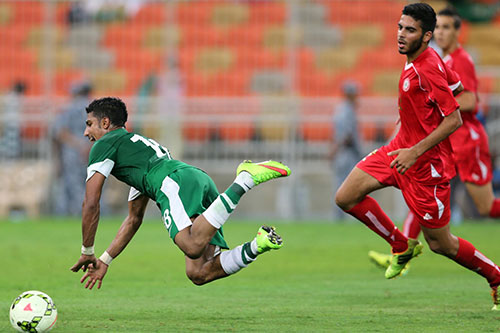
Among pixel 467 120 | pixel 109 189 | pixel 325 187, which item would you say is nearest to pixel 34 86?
pixel 109 189

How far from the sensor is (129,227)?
698 centimetres

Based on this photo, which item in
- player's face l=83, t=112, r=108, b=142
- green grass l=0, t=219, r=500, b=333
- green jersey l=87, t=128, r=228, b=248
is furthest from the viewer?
player's face l=83, t=112, r=108, b=142

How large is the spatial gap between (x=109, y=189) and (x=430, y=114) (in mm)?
11070

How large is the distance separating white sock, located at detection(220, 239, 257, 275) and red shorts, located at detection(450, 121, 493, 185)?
3.38 m

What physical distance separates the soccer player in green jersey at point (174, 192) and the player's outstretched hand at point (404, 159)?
32.9 inches

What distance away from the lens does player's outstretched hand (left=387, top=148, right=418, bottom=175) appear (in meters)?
6.63

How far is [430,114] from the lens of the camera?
6.90m

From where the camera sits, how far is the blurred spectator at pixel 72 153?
16.6 metres

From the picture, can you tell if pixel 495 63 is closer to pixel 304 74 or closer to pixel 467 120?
pixel 304 74

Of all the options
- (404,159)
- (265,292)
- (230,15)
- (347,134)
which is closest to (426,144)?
(404,159)

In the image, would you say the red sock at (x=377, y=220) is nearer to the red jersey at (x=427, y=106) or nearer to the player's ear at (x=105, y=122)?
the red jersey at (x=427, y=106)

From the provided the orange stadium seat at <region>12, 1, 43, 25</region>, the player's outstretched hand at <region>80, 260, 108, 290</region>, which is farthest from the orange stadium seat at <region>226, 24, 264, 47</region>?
the player's outstretched hand at <region>80, 260, 108, 290</region>

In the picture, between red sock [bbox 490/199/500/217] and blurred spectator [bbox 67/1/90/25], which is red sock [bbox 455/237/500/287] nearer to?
red sock [bbox 490/199/500/217]

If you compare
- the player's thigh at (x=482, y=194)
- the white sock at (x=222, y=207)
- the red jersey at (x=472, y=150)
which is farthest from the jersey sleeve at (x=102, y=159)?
the player's thigh at (x=482, y=194)
